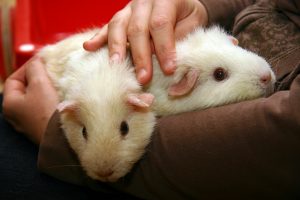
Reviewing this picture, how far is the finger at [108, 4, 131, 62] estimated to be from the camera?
1.13 metres

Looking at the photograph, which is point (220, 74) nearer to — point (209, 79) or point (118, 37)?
point (209, 79)

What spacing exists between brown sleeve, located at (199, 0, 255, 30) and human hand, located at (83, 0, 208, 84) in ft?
0.51

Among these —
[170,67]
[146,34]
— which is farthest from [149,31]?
[170,67]

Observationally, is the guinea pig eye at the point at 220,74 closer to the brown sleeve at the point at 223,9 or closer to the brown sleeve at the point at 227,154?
the brown sleeve at the point at 227,154

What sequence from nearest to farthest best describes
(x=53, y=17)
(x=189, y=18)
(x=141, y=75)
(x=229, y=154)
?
1. (x=229, y=154)
2. (x=141, y=75)
3. (x=189, y=18)
4. (x=53, y=17)

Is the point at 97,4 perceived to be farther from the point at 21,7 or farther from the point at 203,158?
the point at 203,158

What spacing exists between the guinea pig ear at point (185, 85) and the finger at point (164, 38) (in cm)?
4

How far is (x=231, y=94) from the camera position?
42.5 inches

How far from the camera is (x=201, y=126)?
3.05ft

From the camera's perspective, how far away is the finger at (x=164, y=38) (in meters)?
1.13

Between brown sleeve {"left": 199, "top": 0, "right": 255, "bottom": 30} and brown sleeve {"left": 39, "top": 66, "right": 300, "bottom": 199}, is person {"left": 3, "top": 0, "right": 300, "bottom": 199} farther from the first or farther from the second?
brown sleeve {"left": 199, "top": 0, "right": 255, "bottom": 30}

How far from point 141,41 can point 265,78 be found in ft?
1.14

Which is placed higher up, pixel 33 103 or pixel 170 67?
pixel 170 67

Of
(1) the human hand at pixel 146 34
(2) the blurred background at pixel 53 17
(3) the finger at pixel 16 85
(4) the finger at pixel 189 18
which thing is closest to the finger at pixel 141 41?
(1) the human hand at pixel 146 34
